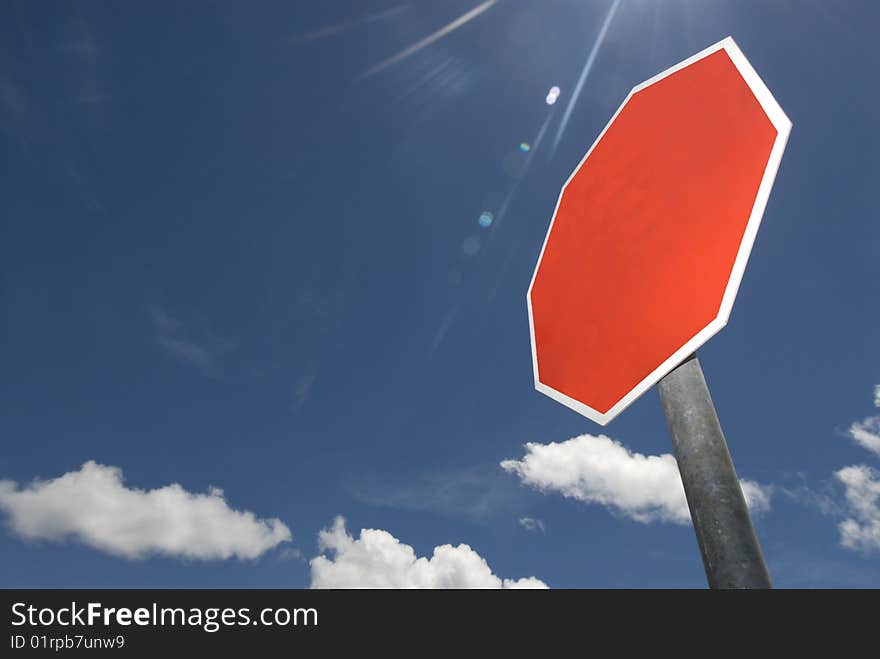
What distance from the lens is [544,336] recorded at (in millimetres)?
1848

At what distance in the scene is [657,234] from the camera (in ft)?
5.15

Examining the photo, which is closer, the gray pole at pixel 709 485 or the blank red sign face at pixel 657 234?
the gray pole at pixel 709 485

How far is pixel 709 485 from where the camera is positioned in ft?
4.38

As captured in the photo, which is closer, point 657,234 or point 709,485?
point 709,485

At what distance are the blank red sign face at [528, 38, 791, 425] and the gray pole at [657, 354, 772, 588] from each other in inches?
4.3

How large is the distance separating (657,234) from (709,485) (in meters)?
0.70

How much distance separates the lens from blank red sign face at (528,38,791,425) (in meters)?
1.39

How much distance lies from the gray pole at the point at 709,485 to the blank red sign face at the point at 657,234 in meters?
0.11

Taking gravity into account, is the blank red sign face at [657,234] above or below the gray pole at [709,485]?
above

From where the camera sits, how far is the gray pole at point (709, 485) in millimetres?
1230

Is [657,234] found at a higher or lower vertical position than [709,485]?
higher
